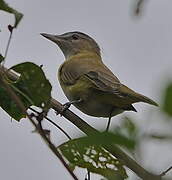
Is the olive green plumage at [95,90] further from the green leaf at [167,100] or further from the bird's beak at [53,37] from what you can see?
the green leaf at [167,100]

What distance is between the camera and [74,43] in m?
8.26

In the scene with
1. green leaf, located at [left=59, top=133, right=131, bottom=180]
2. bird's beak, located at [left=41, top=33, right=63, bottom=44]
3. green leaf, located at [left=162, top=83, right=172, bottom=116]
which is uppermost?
green leaf, located at [left=162, top=83, right=172, bottom=116]

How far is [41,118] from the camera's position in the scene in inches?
54.2

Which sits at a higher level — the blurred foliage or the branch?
the blurred foliage

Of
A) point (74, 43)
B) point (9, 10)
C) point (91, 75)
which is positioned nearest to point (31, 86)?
point (9, 10)

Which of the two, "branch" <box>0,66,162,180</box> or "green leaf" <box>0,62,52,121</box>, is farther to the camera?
"green leaf" <box>0,62,52,121</box>

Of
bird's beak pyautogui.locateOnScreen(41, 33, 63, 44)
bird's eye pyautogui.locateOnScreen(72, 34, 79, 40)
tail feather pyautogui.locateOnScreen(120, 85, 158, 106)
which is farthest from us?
bird's eye pyautogui.locateOnScreen(72, 34, 79, 40)

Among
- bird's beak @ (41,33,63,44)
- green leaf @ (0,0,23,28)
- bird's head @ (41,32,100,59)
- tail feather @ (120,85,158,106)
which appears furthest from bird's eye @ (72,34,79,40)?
green leaf @ (0,0,23,28)

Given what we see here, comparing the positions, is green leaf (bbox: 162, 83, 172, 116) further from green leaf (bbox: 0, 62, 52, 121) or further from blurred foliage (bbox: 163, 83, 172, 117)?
green leaf (bbox: 0, 62, 52, 121)

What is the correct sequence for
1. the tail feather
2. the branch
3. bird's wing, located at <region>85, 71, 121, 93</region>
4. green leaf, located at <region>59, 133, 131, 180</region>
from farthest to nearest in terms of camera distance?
bird's wing, located at <region>85, 71, 121, 93</region>
the tail feather
green leaf, located at <region>59, 133, 131, 180</region>
the branch

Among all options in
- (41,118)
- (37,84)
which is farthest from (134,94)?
(41,118)

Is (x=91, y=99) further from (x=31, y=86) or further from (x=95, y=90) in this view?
(x=31, y=86)

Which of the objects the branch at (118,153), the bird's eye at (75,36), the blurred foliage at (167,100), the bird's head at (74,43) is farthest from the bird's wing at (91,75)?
the blurred foliage at (167,100)

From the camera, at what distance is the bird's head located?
26.1ft
